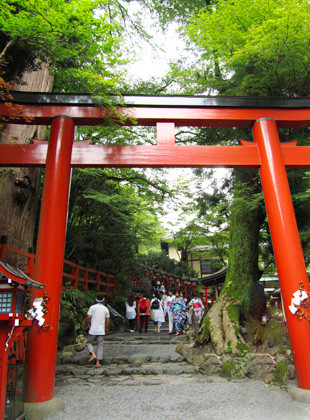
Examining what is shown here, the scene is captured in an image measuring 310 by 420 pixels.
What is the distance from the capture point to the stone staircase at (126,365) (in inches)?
223

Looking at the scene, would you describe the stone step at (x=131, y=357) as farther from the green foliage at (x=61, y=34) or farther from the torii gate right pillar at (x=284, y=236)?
the green foliage at (x=61, y=34)

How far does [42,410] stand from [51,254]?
2.20 metres

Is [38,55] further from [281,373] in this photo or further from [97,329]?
[281,373]

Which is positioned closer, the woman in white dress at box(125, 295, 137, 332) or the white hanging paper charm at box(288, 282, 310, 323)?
the white hanging paper charm at box(288, 282, 310, 323)

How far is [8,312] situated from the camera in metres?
3.34

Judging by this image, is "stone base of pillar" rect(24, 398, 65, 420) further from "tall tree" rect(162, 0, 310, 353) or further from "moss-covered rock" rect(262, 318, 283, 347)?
"moss-covered rock" rect(262, 318, 283, 347)

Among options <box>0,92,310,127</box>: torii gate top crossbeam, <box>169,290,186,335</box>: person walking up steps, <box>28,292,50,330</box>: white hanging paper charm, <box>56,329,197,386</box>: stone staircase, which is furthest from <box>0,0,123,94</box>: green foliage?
<box>169,290,186,335</box>: person walking up steps

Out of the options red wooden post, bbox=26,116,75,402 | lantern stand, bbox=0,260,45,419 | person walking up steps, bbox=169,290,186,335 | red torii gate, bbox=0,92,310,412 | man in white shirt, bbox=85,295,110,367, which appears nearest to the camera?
lantern stand, bbox=0,260,45,419

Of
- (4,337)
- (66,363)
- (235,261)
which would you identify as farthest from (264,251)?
(4,337)

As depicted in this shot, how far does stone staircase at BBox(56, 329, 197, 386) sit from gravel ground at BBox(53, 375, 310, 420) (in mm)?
324

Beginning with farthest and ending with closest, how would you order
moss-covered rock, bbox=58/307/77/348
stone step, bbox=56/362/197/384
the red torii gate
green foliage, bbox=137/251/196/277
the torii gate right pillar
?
green foliage, bbox=137/251/196/277, moss-covered rock, bbox=58/307/77/348, stone step, bbox=56/362/197/384, the red torii gate, the torii gate right pillar

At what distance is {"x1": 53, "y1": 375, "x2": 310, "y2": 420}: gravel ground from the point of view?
3.88 m

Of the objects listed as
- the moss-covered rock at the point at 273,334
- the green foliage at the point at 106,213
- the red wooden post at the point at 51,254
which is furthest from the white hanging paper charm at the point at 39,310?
the green foliage at the point at 106,213

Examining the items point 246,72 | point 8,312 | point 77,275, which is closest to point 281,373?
point 8,312
